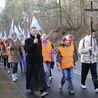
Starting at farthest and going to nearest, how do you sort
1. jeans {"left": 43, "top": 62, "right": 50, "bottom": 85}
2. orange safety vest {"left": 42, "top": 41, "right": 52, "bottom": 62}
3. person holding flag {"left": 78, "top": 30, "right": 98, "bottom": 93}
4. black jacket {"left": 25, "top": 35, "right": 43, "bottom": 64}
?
orange safety vest {"left": 42, "top": 41, "right": 52, "bottom": 62}
jeans {"left": 43, "top": 62, "right": 50, "bottom": 85}
person holding flag {"left": 78, "top": 30, "right": 98, "bottom": 93}
black jacket {"left": 25, "top": 35, "right": 43, "bottom": 64}

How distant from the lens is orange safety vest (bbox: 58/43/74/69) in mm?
8398

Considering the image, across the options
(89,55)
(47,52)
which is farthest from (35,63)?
(47,52)

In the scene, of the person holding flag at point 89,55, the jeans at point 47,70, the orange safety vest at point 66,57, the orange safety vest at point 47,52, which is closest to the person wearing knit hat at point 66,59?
the orange safety vest at point 66,57

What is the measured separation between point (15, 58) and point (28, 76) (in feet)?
9.96

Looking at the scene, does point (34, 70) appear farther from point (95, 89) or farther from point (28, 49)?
point (95, 89)

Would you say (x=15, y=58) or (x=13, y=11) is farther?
(x=13, y=11)

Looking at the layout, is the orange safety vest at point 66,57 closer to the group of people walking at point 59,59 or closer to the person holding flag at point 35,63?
the group of people walking at point 59,59

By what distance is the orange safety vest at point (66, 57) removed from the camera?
331 inches

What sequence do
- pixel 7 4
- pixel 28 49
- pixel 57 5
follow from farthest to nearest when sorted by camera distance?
pixel 7 4 → pixel 57 5 → pixel 28 49

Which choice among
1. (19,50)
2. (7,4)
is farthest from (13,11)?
(19,50)

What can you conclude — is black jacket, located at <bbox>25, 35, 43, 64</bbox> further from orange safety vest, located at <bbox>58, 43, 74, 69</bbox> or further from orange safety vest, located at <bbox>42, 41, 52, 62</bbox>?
orange safety vest, located at <bbox>42, 41, 52, 62</bbox>

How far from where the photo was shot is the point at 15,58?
36.2ft

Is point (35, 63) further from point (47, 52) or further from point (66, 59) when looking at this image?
point (47, 52)

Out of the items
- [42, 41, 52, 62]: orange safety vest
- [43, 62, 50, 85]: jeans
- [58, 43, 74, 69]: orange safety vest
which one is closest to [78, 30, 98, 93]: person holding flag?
[58, 43, 74, 69]: orange safety vest
